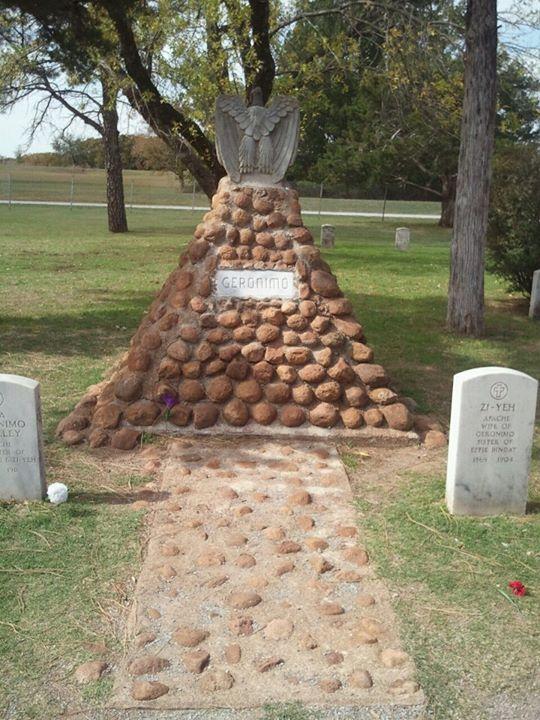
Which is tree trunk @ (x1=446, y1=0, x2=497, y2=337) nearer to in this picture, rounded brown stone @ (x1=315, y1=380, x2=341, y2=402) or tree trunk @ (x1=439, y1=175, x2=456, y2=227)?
rounded brown stone @ (x1=315, y1=380, x2=341, y2=402)

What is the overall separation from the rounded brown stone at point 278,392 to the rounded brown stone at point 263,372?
0.08 meters

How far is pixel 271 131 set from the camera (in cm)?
676

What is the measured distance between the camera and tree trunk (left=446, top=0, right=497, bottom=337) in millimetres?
10031

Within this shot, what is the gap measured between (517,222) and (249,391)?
8.64m

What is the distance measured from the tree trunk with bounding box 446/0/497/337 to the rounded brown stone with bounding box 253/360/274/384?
17.1 feet

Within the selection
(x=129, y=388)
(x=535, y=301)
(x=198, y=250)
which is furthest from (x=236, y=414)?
(x=535, y=301)

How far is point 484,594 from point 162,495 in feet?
7.34

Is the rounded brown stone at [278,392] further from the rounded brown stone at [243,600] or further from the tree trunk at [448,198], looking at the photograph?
the tree trunk at [448,198]

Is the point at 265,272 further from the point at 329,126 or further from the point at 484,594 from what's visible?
the point at 329,126

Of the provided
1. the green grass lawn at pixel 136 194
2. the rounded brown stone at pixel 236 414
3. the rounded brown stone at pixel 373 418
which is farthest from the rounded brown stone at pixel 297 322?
the green grass lawn at pixel 136 194

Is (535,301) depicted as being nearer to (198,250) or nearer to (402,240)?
(198,250)

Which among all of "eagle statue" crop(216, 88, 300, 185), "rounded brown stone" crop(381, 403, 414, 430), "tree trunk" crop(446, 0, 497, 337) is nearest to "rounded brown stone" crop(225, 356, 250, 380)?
"rounded brown stone" crop(381, 403, 414, 430)

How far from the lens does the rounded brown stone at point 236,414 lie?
629cm

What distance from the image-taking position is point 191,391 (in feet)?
20.8
